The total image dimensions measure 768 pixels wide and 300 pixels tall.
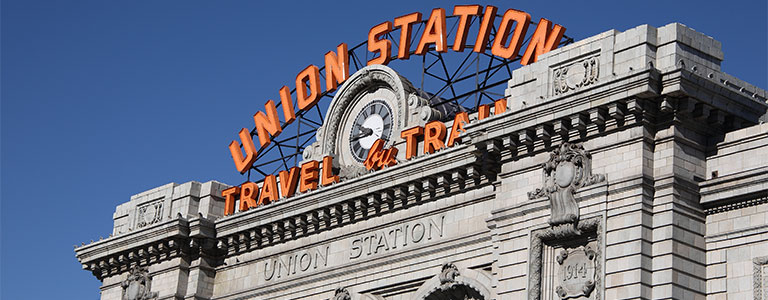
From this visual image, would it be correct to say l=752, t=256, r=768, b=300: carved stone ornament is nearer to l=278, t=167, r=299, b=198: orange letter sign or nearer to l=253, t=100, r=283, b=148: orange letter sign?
l=278, t=167, r=299, b=198: orange letter sign

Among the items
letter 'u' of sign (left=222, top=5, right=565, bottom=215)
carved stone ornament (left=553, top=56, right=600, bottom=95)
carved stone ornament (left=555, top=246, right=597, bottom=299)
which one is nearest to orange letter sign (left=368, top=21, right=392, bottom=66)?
letter 'u' of sign (left=222, top=5, right=565, bottom=215)

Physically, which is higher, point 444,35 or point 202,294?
point 444,35

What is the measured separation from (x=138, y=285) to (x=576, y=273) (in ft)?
73.6

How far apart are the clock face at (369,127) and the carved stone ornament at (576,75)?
11.2 m

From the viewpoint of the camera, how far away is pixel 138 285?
54.2m

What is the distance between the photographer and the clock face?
4984 centimetres

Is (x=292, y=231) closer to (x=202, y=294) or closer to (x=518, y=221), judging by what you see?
(x=202, y=294)

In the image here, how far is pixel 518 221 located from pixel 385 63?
1508 cm

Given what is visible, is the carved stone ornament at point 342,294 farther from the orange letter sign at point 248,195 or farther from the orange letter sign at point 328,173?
the orange letter sign at point 248,195

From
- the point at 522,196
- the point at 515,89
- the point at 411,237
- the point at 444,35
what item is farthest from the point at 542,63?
the point at 444,35

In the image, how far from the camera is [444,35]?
171ft

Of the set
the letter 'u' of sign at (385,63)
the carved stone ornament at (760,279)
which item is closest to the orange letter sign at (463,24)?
the letter 'u' of sign at (385,63)

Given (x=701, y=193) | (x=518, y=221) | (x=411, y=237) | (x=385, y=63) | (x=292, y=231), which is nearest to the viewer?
(x=701, y=193)

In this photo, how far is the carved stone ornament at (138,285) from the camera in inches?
2121
